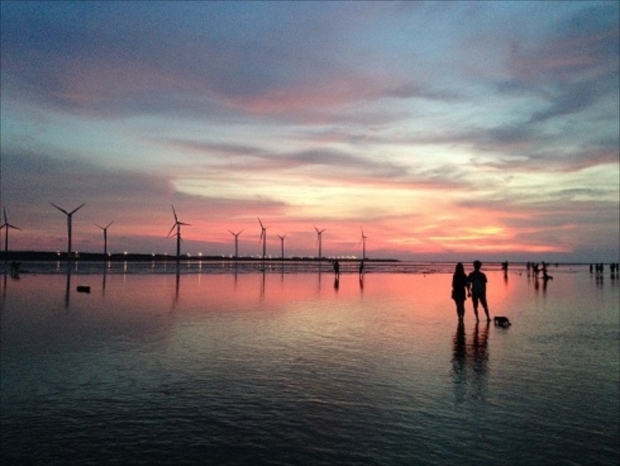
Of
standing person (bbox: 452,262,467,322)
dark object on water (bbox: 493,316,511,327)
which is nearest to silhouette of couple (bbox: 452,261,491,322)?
standing person (bbox: 452,262,467,322)

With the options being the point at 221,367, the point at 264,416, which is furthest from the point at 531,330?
the point at 264,416

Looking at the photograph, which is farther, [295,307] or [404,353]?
[295,307]

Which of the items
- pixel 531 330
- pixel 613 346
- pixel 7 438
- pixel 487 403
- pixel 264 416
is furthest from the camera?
pixel 531 330

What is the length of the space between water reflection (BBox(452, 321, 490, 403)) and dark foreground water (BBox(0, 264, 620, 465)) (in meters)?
0.06

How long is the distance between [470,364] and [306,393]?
4.64 metres

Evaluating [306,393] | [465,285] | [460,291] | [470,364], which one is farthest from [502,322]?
[306,393]

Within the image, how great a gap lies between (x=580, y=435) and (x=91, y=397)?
8.12 metres

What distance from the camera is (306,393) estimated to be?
375 inches

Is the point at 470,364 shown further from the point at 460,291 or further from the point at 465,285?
the point at 465,285

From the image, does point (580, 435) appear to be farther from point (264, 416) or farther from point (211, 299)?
point (211, 299)

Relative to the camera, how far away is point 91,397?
30.1ft

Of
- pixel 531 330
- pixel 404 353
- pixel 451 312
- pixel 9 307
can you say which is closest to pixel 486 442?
pixel 404 353

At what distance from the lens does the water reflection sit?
968 cm

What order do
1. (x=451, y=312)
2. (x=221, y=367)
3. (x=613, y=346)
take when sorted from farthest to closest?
(x=451, y=312)
(x=613, y=346)
(x=221, y=367)
